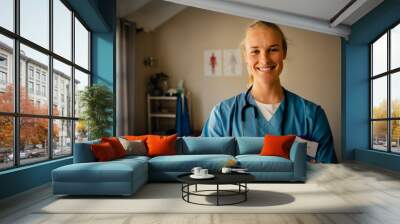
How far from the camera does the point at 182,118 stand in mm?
9734

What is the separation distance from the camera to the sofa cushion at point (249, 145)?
6812 millimetres

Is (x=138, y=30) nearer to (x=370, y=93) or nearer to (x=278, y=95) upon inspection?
(x=278, y=95)

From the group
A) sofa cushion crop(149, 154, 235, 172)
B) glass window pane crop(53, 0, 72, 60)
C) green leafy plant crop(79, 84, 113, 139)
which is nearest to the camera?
sofa cushion crop(149, 154, 235, 172)

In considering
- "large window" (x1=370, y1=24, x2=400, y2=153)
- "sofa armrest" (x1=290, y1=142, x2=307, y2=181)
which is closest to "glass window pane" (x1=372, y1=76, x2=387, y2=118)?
"large window" (x1=370, y1=24, x2=400, y2=153)

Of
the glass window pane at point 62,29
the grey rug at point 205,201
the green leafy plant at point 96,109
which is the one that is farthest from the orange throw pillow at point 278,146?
the glass window pane at point 62,29

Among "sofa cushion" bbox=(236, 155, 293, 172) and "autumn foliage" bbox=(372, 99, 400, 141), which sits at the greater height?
"autumn foliage" bbox=(372, 99, 400, 141)

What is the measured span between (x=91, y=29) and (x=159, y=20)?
2.06 metres

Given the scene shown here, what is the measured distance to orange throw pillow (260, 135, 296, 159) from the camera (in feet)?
21.0

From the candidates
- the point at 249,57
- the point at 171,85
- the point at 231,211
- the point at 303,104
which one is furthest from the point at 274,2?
the point at 231,211

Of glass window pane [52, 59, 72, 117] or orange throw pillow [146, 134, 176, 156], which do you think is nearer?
glass window pane [52, 59, 72, 117]

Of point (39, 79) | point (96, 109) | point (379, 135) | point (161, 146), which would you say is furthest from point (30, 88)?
point (379, 135)

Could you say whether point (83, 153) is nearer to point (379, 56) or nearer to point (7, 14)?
point (7, 14)

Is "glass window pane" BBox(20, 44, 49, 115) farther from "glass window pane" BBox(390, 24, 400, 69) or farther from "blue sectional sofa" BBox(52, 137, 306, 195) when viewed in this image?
"glass window pane" BBox(390, 24, 400, 69)

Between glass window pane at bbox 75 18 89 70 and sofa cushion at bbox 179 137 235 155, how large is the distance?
102 inches
